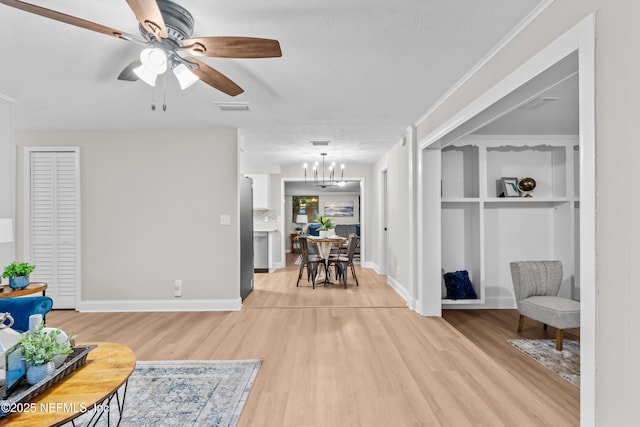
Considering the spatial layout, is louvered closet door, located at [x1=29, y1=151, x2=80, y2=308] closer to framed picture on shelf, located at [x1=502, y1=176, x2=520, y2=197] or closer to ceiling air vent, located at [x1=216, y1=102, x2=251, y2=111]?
ceiling air vent, located at [x1=216, y1=102, x2=251, y2=111]

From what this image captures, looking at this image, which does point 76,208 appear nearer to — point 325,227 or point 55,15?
point 55,15

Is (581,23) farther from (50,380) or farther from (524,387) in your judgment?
(50,380)

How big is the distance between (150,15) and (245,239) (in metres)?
Result: 3.90

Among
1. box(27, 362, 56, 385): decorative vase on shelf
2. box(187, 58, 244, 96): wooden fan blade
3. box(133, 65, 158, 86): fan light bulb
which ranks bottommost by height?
box(27, 362, 56, 385): decorative vase on shelf

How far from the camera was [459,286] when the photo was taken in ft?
14.5

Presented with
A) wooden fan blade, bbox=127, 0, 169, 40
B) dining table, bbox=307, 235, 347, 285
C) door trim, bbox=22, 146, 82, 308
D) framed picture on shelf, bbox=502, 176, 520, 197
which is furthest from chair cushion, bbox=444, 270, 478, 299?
door trim, bbox=22, 146, 82, 308

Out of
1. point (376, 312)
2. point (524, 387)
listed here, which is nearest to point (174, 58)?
point (524, 387)

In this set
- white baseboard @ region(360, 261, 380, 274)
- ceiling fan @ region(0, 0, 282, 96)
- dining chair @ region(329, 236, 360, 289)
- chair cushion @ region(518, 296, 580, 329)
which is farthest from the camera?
white baseboard @ region(360, 261, 380, 274)

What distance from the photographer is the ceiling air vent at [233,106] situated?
137 inches

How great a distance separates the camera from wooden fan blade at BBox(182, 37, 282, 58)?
1676 mm

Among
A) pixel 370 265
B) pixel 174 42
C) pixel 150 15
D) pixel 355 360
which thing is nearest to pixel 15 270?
pixel 174 42

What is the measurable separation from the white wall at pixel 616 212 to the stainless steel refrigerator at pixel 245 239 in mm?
4089

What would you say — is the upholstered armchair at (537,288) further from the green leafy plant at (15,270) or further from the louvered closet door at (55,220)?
the louvered closet door at (55,220)

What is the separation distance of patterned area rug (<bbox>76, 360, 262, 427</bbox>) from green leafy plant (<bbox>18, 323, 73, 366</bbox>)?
0.77 m
